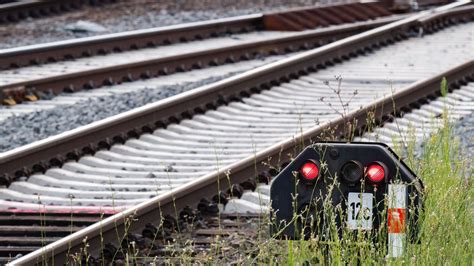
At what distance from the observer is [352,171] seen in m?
5.25

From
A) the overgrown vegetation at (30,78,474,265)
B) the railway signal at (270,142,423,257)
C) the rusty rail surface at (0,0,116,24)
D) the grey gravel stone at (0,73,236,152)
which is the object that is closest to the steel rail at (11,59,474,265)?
the overgrown vegetation at (30,78,474,265)

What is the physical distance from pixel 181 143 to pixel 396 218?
464 centimetres

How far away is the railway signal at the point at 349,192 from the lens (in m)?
5.12

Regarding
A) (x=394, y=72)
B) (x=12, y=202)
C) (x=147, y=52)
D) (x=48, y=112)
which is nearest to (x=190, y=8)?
(x=147, y=52)

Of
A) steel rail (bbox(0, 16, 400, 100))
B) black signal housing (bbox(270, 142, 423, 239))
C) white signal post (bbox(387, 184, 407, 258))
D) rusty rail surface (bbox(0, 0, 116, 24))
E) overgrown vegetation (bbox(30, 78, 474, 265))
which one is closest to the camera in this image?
overgrown vegetation (bbox(30, 78, 474, 265))

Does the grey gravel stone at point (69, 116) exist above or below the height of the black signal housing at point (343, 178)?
below

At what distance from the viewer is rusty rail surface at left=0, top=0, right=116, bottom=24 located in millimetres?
17422

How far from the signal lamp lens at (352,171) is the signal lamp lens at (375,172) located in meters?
0.04

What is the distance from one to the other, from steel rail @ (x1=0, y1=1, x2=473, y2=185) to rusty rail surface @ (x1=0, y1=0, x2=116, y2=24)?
5.37 meters

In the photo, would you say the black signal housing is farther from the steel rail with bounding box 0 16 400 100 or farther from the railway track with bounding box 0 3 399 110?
the steel rail with bounding box 0 16 400 100

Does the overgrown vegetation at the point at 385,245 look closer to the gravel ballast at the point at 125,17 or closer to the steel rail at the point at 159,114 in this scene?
the steel rail at the point at 159,114

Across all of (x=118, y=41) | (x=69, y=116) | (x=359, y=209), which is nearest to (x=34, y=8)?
(x=118, y=41)

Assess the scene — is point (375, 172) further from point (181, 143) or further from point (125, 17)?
point (125, 17)

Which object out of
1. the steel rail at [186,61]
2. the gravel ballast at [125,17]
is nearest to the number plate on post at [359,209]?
the steel rail at [186,61]
